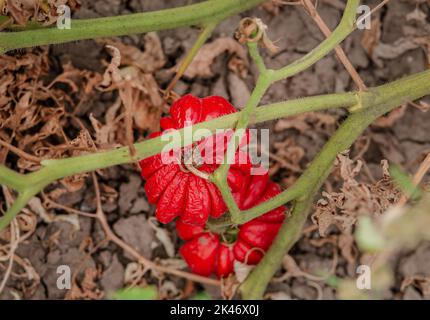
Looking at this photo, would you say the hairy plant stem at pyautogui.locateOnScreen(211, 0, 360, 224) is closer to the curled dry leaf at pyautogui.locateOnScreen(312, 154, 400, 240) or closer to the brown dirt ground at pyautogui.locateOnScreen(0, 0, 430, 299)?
the curled dry leaf at pyautogui.locateOnScreen(312, 154, 400, 240)

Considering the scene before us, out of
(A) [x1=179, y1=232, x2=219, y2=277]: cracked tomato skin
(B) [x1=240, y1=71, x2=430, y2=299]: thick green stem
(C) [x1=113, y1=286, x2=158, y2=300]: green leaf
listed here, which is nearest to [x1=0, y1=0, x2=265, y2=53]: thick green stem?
(B) [x1=240, y1=71, x2=430, y2=299]: thick green stem

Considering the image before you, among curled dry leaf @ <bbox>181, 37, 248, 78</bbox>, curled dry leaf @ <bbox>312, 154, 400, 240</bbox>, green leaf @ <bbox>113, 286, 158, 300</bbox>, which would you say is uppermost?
curled dry leaf @ <bbox>181, 37, 248, 78</bbox>

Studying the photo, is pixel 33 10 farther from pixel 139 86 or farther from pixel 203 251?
pixel 203 251

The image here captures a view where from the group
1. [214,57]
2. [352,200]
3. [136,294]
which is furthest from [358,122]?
[136,294]

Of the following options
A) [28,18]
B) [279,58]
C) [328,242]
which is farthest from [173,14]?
[328,242]

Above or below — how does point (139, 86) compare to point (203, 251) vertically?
above

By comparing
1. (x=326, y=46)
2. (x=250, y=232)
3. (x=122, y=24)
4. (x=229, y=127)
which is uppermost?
(x=122, y=24)
